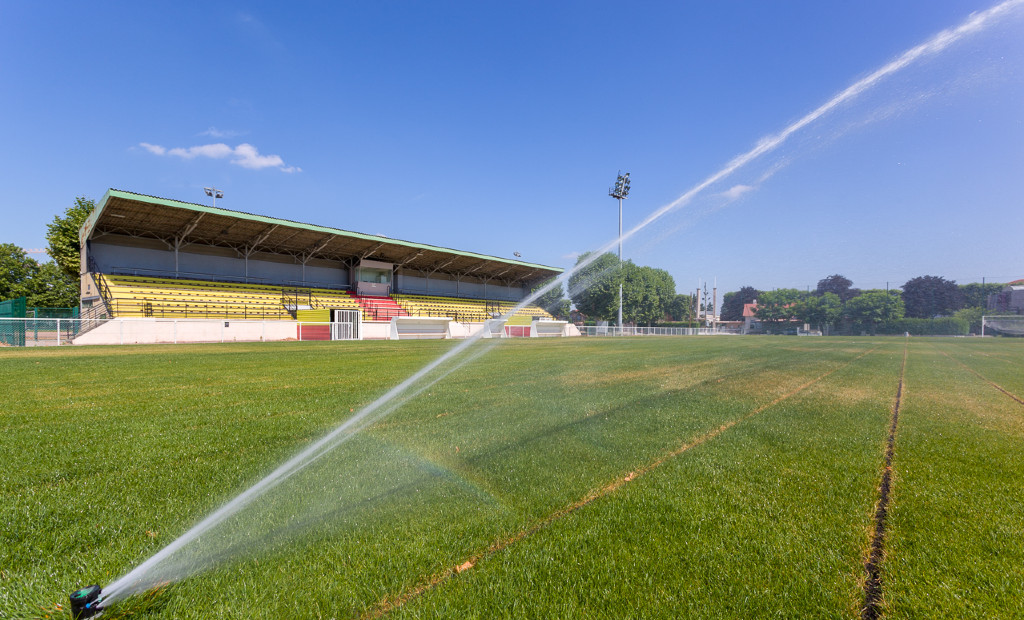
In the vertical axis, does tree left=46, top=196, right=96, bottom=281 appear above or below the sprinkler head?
above

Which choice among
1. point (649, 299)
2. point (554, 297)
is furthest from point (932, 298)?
point (554, 297)

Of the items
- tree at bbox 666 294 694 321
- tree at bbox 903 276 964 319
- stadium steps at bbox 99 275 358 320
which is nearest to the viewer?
stadium steps at bbox 99 275 358 320

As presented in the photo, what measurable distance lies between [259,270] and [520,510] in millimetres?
39718

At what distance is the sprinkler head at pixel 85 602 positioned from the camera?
1.61 metres

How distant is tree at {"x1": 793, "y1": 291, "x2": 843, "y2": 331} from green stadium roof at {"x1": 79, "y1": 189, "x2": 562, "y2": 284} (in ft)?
236

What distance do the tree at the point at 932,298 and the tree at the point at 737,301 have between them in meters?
37.5

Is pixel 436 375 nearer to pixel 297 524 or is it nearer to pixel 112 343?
pixel 297 524

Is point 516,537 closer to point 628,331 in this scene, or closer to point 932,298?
point 628,331

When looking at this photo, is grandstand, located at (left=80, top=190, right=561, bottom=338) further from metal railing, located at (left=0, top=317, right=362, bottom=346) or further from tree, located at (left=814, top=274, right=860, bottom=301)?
tree, located at (left=814, top=274, right=860, bottom=301)

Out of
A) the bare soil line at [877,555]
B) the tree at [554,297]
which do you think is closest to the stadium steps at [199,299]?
the tree at [554,297]

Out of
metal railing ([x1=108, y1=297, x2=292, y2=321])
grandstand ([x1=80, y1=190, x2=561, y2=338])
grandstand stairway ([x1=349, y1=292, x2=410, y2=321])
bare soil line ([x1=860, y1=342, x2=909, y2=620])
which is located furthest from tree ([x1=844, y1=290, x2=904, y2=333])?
bare soil line ([x1=860, y1=342, x2=909, y2=620])

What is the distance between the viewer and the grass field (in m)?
1.91

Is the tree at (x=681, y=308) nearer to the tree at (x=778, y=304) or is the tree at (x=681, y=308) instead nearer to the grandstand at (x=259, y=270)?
the tree at (x=778, y=304)

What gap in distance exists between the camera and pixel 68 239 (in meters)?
36.0
